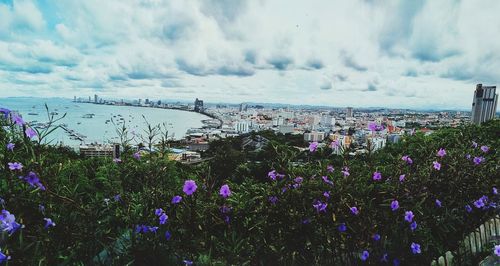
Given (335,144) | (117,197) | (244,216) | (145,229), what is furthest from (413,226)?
(117,197)

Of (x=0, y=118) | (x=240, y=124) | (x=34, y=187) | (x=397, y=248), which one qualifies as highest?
(x=0, y=118)

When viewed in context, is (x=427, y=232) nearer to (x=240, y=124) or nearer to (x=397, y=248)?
(x=397, y=248)

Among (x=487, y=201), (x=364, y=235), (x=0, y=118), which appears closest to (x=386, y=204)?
(x=364, y=235)

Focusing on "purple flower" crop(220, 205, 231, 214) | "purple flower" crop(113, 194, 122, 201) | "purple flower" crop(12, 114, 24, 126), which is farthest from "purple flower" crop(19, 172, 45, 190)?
"purple flower" crop(220, 205, 231, 214)

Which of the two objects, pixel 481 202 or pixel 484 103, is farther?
A: pixel 484 103

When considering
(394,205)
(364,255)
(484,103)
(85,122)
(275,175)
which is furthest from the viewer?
(85,122)

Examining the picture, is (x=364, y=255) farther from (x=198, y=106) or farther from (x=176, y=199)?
(x=198, y=106)
